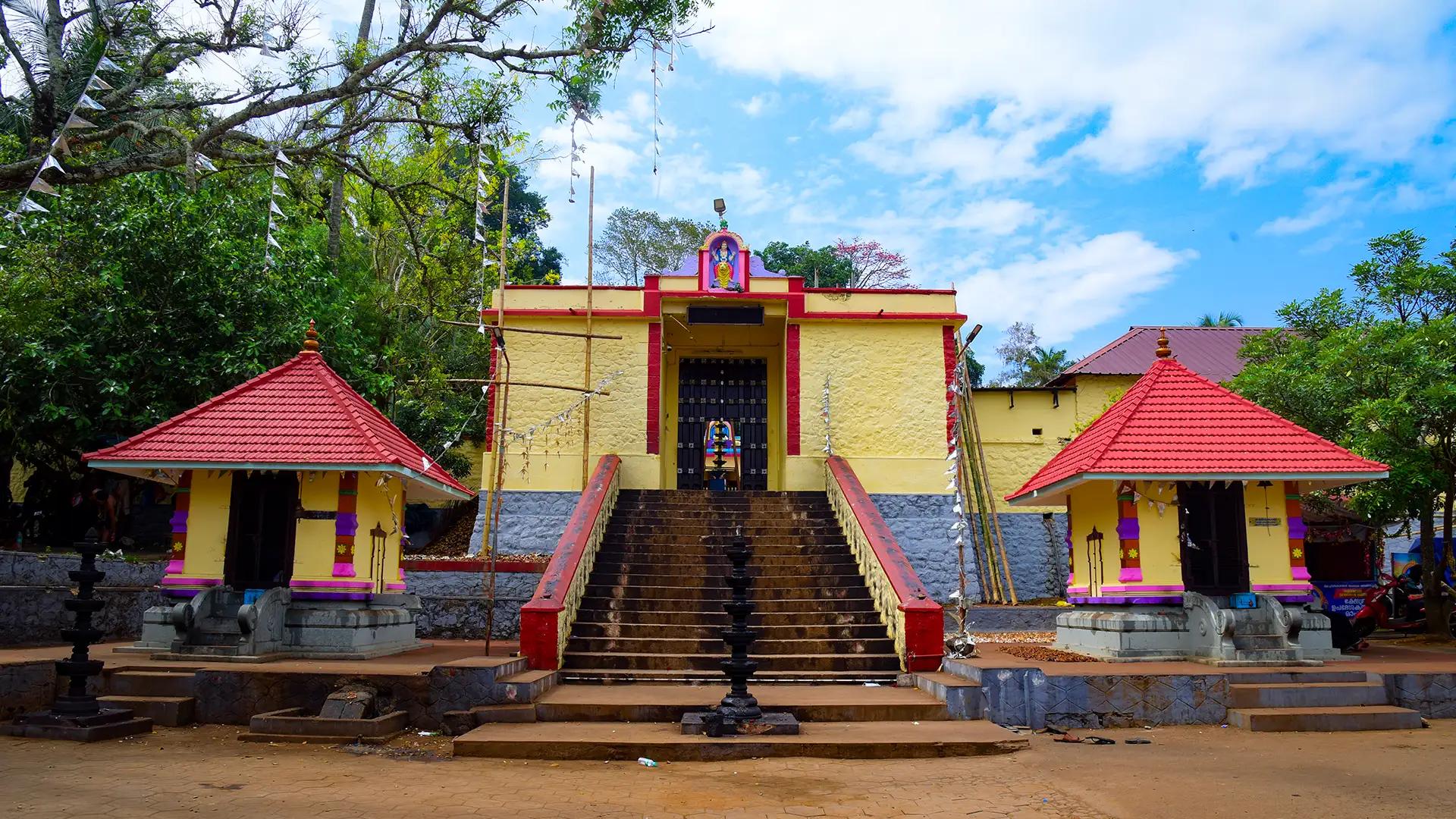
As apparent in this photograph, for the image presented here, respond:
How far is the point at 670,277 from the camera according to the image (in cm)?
1706

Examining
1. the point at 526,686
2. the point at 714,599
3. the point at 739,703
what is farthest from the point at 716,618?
the point at 739,703

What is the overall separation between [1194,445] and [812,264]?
27625 millimetres

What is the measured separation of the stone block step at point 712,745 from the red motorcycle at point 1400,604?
762cm

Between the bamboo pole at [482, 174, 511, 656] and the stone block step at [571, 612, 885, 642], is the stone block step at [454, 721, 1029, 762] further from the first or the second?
the bamboo pole at [482, 174, 511, 656]

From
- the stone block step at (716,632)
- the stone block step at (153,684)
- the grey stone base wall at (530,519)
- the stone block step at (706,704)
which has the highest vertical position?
the grey stone base wall at (530,519)

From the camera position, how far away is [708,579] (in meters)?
12.1

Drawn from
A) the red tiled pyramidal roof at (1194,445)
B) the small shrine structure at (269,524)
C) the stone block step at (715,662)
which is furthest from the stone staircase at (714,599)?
the red tiled pyramidal roof at (1194,445)

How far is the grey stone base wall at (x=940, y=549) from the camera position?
625 inches

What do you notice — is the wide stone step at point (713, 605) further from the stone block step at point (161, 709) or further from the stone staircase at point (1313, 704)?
the stone block step at point (161, 709)

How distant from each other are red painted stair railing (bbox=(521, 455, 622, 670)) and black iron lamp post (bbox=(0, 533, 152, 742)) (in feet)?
10.9

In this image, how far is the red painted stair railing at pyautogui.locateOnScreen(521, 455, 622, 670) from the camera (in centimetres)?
945

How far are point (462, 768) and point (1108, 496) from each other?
7.54 m

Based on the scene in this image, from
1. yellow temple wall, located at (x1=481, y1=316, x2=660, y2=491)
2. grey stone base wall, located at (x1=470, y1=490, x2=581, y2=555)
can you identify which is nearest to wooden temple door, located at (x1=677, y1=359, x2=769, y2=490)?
yellow temple wall, located at (x1=481, y1=316, x2=660, y2=491)

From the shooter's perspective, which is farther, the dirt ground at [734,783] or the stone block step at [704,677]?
the stone block step at [704,677]
